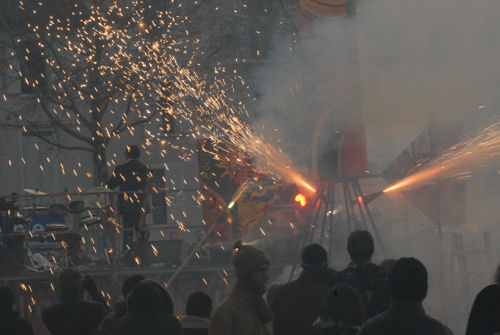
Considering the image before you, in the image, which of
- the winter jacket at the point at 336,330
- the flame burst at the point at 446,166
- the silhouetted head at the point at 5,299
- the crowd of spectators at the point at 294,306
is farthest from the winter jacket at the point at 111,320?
the flame burst at the point at 446,166

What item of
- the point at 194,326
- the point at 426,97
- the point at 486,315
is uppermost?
the point at 426,97

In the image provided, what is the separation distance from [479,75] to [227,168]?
7001 mm

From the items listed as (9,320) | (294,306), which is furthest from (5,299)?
(294,306)

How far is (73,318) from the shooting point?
6.93 m

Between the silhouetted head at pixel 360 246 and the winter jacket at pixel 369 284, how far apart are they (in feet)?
0.20

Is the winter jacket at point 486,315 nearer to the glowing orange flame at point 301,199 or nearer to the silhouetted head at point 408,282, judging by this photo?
the silhouetted head at point 408,282

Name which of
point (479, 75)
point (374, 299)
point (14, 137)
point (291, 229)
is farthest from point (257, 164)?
point (14, 137)

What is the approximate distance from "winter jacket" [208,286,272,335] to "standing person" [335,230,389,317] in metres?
0.78

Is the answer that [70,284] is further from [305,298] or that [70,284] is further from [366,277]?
[366,277]

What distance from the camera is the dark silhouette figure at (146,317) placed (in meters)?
6.01

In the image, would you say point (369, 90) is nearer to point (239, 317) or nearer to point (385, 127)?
point (385, 127)

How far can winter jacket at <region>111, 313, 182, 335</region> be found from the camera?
6.00m

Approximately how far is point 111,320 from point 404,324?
8.78ft

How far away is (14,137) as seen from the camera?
94.5 feet
